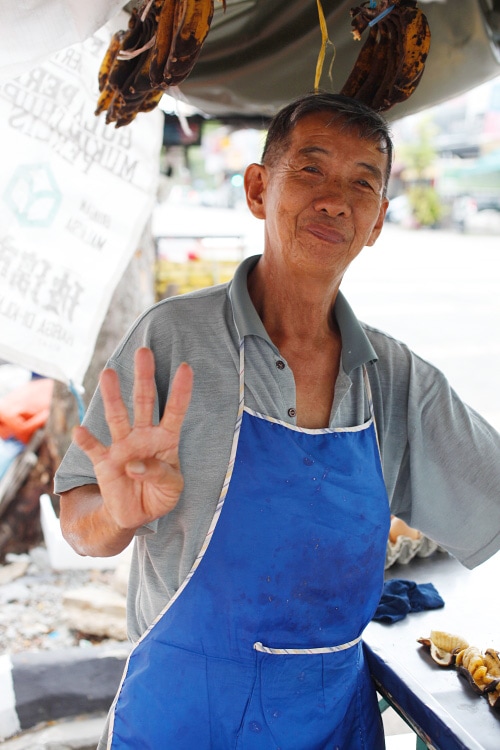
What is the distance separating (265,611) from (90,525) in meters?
0.39

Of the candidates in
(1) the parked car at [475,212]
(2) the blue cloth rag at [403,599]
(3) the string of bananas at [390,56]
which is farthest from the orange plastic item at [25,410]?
(1) the parked car at [475,212]

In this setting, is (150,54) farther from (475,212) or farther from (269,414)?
(475,212)

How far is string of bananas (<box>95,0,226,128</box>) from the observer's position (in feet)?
5.34

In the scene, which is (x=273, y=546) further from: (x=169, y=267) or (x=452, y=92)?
(x=169, y=267)

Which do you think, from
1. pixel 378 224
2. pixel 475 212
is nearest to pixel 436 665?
pixel 378 224

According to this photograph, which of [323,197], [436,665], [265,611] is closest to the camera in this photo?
[265,611]

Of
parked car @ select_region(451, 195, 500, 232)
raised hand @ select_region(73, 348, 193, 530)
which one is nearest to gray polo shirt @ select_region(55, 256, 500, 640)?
raised hand @ select_region(73, 348, 193, 530)

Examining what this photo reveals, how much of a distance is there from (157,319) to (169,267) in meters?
6.17

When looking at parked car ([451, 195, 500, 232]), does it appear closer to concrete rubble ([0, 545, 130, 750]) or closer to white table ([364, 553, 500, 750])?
concrete rubble ([0, 545, 130, 750])

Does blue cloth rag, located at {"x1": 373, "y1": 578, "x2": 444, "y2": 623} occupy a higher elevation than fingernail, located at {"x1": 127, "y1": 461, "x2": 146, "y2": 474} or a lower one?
lower

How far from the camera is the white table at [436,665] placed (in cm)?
143

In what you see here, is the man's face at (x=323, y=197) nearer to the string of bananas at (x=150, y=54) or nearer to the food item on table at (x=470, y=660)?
the string of bananas at (x=150, y=54)

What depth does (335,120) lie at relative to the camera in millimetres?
1578

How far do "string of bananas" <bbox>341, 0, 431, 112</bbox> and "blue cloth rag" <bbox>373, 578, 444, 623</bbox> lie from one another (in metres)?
1.28
